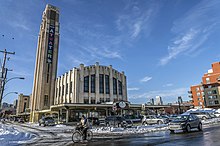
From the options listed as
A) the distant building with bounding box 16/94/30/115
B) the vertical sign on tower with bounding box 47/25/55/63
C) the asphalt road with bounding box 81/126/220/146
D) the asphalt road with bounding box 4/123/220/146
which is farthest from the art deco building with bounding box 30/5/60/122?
the asphalt road with bounding box 81/126/220/146

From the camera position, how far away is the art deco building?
7288 centimetres

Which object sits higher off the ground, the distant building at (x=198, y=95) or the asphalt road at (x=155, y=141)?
the distant building at (x=198, y=95)

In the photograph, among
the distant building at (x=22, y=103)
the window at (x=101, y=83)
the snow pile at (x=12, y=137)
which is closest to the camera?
the snow pile at (x=12, y=137)

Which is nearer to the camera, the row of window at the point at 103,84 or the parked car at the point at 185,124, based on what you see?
the parked car at the point at 185,124

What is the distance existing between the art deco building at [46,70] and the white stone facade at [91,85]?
30.2 feet

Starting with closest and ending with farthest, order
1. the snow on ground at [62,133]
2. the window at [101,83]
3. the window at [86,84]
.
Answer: the snow on ground at [62,133]
the window at [86,84]
the window at [101,83]

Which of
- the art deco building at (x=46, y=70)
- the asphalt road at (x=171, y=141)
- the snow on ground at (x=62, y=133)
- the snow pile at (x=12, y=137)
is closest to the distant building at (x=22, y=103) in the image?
the art deco building at (x=46, y=70)

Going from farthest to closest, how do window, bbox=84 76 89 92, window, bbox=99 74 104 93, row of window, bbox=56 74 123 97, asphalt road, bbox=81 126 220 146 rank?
window, bbox=99 74 104 93 → row of window, bbox=56 74 123 97 → window, bbox=84 76 89 92 → asphalt road, bbox=81 126 220 146

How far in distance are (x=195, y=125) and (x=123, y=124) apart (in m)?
11.2

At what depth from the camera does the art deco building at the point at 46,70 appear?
2869 inches

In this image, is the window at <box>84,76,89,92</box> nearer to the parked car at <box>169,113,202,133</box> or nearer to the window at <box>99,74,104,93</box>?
the window at <box>99,74,104,93</box>

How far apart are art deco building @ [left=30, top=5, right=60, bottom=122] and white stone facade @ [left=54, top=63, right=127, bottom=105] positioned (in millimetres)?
9192

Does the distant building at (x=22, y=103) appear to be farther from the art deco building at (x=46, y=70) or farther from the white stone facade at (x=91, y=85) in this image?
the white stone facade at (x=91, y=85)

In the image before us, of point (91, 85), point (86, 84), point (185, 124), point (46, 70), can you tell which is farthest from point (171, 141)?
point (46, 70)
